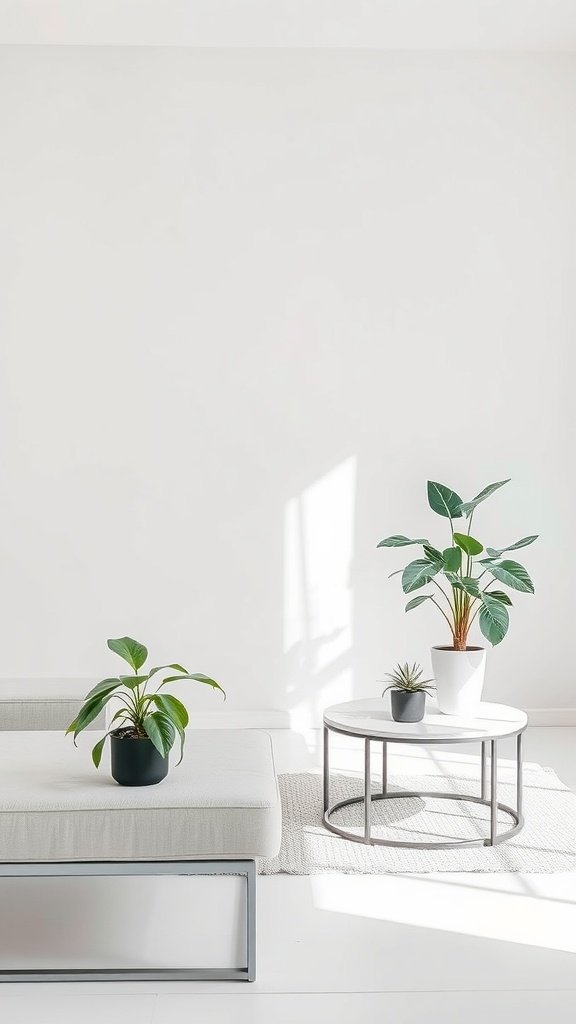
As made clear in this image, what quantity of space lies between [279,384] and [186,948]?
3.02 meters

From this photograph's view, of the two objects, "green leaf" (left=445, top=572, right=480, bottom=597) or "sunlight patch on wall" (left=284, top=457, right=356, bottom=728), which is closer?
"green leaf" (left=445, top=572, right=480, bottom=597)

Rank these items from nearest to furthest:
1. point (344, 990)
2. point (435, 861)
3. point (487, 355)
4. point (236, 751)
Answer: point (344, 990) < point (236, 751) < point (435, 861) < point (487, 355)

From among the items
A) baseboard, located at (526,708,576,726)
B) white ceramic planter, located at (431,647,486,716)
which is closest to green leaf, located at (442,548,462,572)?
white ceramic planter, located at (431,647,486,716)

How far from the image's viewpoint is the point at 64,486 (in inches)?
189

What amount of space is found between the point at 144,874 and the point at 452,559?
1.43 meters

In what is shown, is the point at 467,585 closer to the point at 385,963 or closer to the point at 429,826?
the point at 429,826

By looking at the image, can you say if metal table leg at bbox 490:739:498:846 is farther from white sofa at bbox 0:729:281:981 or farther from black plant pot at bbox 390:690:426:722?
white sofa at bbox 0:729:281:981

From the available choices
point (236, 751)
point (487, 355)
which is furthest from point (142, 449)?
point (236, 751)

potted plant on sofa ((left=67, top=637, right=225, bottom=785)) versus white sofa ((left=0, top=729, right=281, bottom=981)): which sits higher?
potted plant on sofa ((left=67, top=637, right=225, bottom=785))

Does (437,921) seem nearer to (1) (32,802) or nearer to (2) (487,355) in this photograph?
(1) (32,802)

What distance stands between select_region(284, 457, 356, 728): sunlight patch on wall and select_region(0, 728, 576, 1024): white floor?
2.04 metres

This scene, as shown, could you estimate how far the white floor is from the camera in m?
2.02

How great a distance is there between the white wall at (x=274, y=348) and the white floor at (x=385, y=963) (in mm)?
2161

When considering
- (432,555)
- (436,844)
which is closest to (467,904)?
(436,844)
